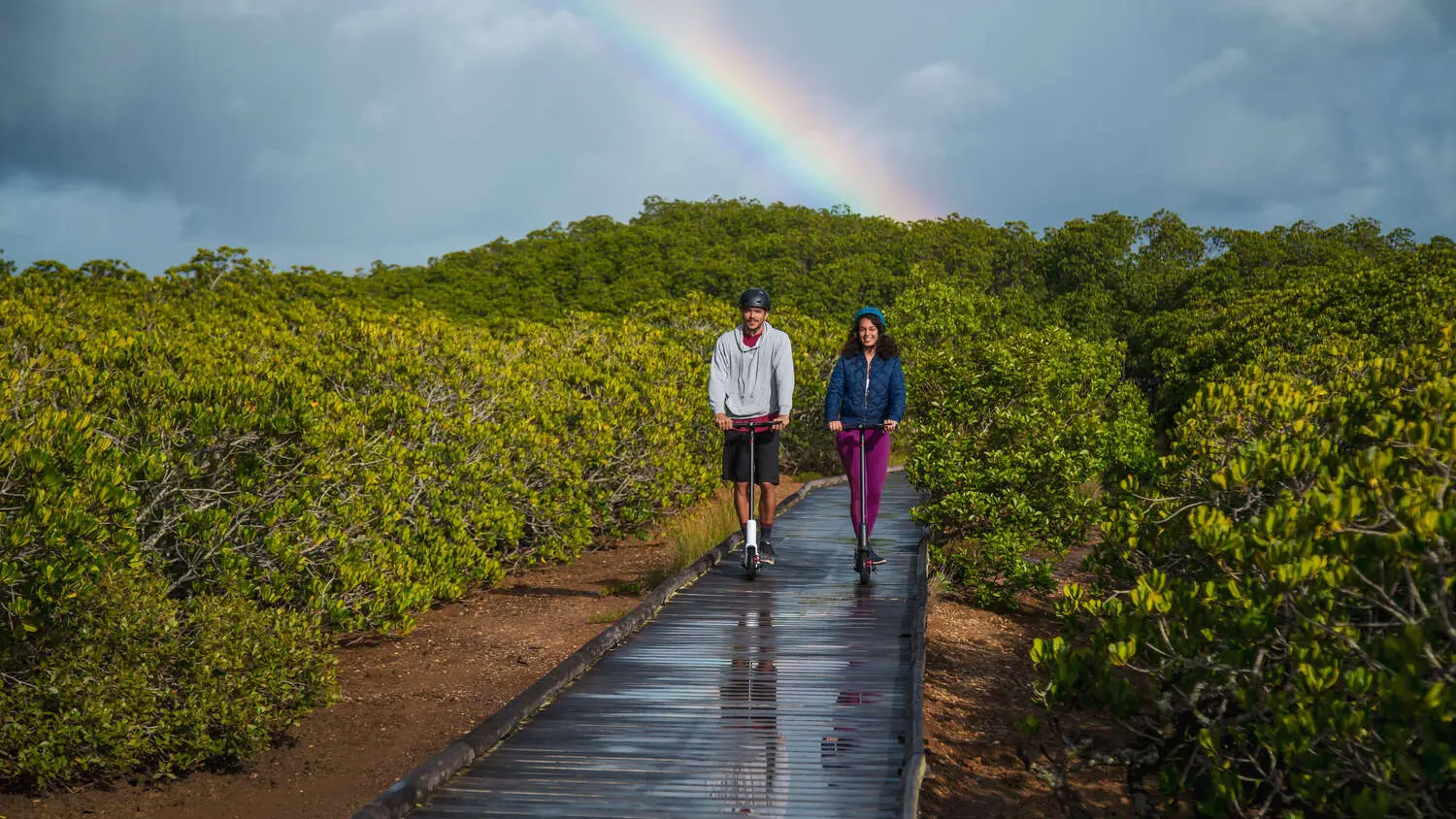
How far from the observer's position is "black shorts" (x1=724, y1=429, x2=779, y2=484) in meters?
8.65

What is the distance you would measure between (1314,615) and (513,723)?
3592 millimetres

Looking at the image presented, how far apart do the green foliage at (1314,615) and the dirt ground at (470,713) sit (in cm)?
143

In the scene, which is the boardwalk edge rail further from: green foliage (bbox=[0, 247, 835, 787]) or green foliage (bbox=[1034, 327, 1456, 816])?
green foliage (bbox=[0, 247, 835, 787])

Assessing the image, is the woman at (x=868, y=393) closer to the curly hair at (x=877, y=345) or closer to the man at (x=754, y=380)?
the curly hair at (x=877, y=345)

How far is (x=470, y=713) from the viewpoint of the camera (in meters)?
8.22

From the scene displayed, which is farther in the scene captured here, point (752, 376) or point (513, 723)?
point (752, 376)

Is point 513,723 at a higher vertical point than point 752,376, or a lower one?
lower

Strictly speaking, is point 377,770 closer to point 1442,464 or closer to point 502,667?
point 502,667

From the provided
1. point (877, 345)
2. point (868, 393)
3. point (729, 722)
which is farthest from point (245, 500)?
point (877, 345)

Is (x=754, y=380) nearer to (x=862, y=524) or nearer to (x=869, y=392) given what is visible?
(x=869, y=392)

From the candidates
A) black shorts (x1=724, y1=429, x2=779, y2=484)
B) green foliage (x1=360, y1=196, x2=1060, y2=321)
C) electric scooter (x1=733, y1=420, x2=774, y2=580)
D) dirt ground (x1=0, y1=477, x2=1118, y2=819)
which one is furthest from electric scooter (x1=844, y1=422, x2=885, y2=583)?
green foliage (x1=360, y1=196, x2=1060, y2=321)

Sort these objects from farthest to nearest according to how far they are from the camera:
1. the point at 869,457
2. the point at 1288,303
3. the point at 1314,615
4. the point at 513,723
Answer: the point at 1288,303
the point at 869,457
the point at 513,723
the point at 1314,615

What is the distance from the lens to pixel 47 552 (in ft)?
17.4

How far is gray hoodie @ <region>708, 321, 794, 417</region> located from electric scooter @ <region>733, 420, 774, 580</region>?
9 cm
